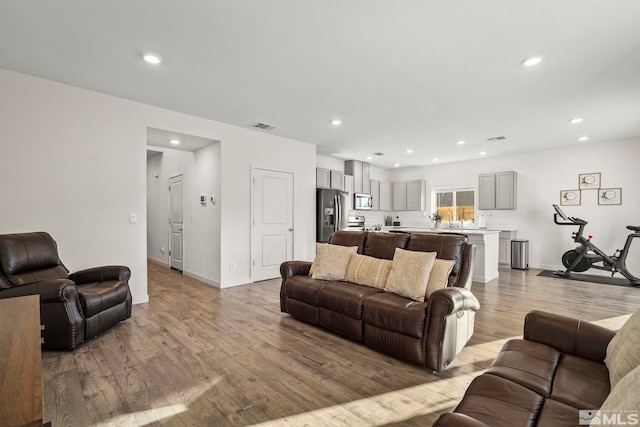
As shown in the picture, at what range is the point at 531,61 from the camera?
115 inches

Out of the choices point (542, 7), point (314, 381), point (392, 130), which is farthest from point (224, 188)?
point (542, 7)

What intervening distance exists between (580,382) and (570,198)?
22.4 ft

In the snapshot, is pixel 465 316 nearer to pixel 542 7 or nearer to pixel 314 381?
pixel 314 381

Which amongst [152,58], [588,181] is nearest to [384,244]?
[152,58]

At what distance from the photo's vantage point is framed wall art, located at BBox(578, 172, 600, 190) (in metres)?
6.31

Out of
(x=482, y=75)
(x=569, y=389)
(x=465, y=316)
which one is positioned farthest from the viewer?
(x=482, y=75)

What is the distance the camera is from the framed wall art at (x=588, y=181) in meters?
6.31

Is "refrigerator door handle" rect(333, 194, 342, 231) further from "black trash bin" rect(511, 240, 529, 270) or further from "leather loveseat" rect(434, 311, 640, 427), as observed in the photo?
"leather loveseat" rect(434, 311, 640, 427)

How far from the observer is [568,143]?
632cm

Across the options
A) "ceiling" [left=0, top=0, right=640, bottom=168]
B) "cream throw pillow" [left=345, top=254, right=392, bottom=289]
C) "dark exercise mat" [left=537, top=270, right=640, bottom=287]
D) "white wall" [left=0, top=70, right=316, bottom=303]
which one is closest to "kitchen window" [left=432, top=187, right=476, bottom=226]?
"dark exercise mat" [left=537, top=270, right=640, bottom=287]

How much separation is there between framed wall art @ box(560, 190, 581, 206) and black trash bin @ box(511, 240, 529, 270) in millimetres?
1153

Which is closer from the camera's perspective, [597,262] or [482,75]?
[482,75]

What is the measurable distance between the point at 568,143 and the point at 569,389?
6813mm

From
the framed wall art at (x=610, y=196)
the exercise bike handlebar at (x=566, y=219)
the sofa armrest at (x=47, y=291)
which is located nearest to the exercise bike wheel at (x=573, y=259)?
the exercise bike handlebar at (x=566, y=219)
